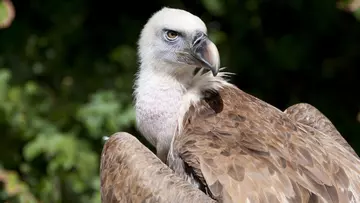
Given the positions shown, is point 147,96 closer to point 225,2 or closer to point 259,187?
point 259,187

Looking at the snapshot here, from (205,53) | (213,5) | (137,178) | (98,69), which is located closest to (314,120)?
(205,53)

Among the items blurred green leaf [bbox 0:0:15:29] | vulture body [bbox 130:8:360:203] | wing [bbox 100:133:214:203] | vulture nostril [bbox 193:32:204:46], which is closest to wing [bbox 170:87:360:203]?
vulture body [bbox 130:8:360:203]

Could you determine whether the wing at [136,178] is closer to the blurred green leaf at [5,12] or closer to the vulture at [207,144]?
the vulture at [207,144]

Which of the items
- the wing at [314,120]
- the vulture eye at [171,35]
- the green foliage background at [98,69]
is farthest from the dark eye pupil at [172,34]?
the green foliage background at [98,69]

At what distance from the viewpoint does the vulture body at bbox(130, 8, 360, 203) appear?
343 cm

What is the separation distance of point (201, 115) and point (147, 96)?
274 millimetres

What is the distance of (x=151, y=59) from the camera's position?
409 cm

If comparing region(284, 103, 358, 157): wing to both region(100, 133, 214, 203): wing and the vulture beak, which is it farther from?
region(100, 133, 214, 203): wing

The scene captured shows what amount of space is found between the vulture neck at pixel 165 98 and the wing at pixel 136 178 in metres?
0.16

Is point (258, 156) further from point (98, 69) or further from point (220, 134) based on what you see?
point (98, 69)

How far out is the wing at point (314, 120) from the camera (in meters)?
4.23

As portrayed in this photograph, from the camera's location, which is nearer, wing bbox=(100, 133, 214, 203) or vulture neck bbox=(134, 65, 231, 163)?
wing bbox=(100, 133, 214, 203)

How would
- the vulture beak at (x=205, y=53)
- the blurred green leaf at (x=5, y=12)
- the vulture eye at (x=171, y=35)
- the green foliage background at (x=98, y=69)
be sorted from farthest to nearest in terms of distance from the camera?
the green foliage background at (x=98, y=69), the blurred green leaf at (x=5, y=12), the vulture eye at (x=171, y=35), the vulture beak at (x=205, y=53)

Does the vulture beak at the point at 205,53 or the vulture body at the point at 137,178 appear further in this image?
the vulture beak at the point at 205,53
